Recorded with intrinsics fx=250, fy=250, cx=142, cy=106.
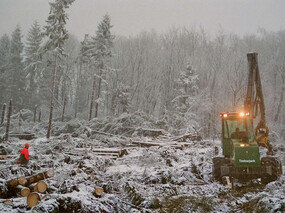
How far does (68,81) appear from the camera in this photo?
43594mm

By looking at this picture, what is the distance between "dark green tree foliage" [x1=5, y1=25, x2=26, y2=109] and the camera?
36.9 meters

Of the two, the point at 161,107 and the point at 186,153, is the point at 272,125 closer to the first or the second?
the point at 161,107

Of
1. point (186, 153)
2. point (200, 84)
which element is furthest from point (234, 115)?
point (200, 84)

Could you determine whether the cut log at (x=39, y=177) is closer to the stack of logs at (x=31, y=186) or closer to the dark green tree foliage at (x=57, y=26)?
the stack of logs at (x=31, y=186)

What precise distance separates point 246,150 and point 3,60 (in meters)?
40.1

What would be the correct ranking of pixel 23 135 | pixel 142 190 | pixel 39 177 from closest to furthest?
pixel 39 177
pixel 142 190
pixel 23 135

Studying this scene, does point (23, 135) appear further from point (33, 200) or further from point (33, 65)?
point (33, 200)

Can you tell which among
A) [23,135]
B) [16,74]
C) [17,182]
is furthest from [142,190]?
[16,74]

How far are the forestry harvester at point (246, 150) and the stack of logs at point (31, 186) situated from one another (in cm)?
650

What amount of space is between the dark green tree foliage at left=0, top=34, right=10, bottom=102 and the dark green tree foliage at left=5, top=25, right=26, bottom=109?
0.54m

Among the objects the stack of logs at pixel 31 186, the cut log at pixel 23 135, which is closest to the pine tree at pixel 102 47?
the cut log at pixel 23 135

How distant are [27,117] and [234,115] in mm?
32494

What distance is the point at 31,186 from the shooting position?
22.3ft

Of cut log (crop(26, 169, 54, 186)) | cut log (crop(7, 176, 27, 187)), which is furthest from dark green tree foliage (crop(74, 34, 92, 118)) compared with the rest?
cut log (crop(7, 176, 27, 187))
